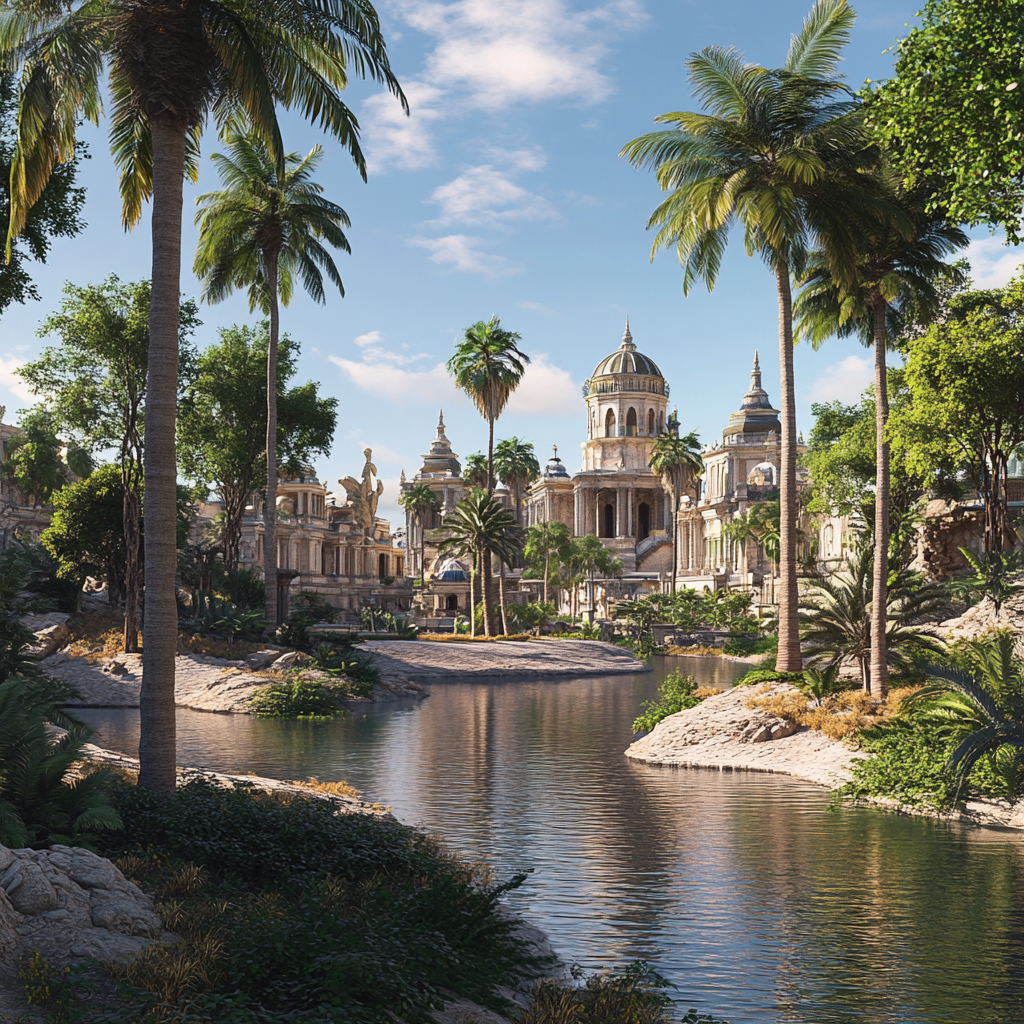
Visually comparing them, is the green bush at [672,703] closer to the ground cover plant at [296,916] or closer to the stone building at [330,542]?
the ground cover plant at [296,916]

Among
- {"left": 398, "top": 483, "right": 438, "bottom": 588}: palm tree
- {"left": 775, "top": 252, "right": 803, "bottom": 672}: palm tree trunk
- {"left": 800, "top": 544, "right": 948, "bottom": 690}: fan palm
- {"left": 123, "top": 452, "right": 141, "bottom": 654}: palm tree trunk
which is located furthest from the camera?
{"left": 398, "top": 483, "right": 438, "bottom": 588}: palm tree

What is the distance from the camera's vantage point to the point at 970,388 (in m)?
35.8

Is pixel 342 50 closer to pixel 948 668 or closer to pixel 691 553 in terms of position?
pixel 948 668

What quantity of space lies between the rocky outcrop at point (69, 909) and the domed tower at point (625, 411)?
→ 114 meters

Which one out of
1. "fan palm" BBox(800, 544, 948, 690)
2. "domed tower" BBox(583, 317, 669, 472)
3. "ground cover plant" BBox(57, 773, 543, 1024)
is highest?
"domed tower" BBox(583, 317, 669, 472)

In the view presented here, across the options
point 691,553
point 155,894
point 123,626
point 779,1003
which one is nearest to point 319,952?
point 155,894

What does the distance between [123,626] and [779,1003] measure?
34.6m

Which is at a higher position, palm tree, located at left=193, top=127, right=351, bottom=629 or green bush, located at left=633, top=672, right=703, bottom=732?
palm tree, located at left=193, top=127, right=351, bottom=629

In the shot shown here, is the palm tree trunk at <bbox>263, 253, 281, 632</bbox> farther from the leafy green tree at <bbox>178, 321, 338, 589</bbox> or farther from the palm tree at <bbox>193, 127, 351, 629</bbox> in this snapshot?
the leafy green tree at <bbox>178, 321, 338, 589</bbox>

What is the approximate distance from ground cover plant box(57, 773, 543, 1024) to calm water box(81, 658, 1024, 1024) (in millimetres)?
1630

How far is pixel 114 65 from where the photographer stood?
14227 millimetres

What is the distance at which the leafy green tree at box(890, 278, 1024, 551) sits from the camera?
35.2m

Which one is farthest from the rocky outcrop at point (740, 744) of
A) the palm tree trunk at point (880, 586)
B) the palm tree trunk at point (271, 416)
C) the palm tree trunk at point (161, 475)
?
the palm tree trunk at point (271, 416)

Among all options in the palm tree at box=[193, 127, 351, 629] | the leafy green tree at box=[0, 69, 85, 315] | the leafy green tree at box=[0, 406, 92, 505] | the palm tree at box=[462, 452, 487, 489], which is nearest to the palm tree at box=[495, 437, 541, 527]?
the palm tree at box=[462, 452, 487, 489]
